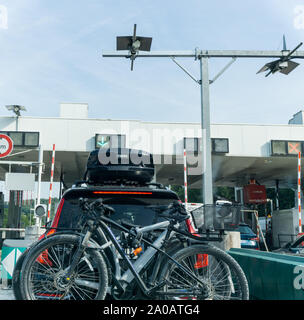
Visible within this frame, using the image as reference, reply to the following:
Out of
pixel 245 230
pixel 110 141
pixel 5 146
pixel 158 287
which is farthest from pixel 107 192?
pixel 110 141

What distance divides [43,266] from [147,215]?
1.19 metres

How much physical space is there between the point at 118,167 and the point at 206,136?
13.3 ft

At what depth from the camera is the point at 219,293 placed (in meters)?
3.70

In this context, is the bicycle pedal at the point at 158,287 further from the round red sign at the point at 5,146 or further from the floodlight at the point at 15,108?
the floodlight at the point at 15,108

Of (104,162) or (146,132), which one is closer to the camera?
(104,162)

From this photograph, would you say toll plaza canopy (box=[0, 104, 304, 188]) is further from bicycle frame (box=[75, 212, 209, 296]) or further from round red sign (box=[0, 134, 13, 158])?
bicycle frame (box=[75, 212, 209, 296])

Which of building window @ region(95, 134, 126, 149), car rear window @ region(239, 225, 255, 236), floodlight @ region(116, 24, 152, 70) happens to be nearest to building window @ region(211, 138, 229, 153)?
car rear window @ region(239, 225, 255, 236)

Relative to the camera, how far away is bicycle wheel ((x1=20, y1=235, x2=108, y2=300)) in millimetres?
3322

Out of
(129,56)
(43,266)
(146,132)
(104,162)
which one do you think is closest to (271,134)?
(146,132)

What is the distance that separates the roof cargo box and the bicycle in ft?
10.1

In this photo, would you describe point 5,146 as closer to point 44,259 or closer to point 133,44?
point 133,44

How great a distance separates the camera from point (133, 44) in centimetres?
1038

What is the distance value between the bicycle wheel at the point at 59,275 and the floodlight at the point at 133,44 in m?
7.75
